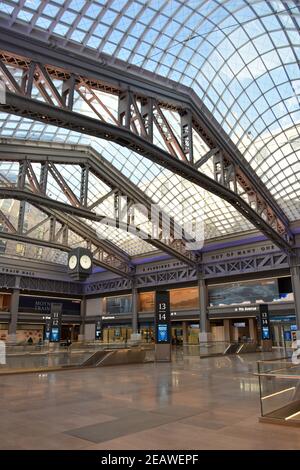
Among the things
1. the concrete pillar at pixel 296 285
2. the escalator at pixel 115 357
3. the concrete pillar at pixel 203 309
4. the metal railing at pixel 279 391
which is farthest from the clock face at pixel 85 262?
the metal railing at pixel 279 391

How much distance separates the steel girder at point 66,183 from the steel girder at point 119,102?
9.22 metres

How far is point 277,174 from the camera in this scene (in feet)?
114

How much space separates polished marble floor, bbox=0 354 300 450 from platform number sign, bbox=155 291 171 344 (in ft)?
38.8

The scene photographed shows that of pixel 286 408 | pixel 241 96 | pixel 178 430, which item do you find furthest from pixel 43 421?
pixel 241 96

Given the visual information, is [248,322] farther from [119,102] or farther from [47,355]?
[119,102]

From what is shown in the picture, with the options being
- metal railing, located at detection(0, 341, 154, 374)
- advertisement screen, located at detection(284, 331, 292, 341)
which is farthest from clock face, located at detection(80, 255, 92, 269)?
advertisement screen, located at detection(284, 331, 292, 341)

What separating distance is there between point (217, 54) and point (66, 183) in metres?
16.0

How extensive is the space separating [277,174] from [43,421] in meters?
32.2

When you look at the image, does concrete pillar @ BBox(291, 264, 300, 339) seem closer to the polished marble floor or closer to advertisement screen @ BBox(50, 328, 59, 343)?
advertisement screen @ BBox(50, 328, 59, 343)

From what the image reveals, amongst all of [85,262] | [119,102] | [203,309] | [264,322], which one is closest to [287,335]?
[264,322]

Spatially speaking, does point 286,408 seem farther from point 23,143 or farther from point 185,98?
point 23,143

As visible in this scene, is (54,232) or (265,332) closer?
(265,332)

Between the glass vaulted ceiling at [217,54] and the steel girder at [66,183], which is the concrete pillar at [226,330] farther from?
the glass vaulted ceiling at [217,54]

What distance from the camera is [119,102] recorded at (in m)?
19.3
